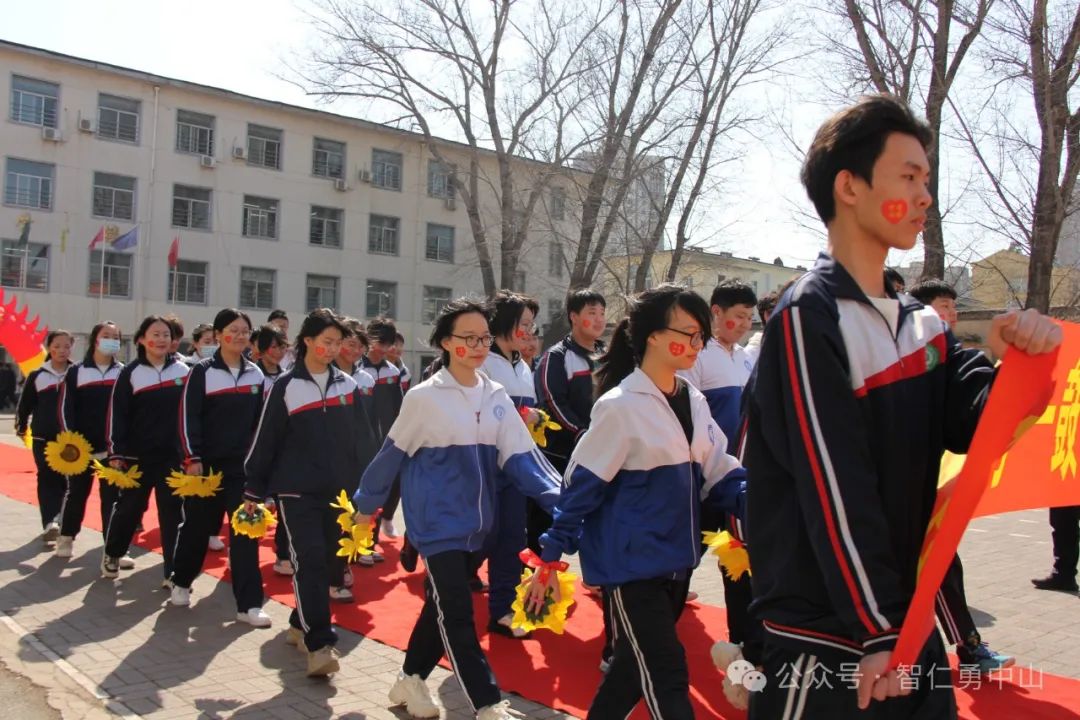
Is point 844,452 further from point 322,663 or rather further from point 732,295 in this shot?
point 732,295

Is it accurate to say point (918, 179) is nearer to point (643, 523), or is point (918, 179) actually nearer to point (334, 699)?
point (643, 523)

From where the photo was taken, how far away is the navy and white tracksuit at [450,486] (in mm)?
4293

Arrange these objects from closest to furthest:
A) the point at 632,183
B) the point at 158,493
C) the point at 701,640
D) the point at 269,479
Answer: the point at 269,479 → the point at 701,640 → the point at 158,493 → the point at 632,183

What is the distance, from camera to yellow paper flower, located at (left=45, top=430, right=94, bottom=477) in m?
8.42

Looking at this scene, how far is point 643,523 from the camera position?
3.56m

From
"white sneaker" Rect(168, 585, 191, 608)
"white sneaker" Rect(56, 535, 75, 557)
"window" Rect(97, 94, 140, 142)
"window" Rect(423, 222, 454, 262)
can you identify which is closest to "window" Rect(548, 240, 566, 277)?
"window" Rect(423, 222, 454, 262)

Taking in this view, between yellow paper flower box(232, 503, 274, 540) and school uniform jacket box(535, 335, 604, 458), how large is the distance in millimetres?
2149

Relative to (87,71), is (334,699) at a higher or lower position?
lower

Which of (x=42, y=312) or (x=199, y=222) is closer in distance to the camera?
(x=42, y=312)

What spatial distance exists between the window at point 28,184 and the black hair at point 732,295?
2996cm

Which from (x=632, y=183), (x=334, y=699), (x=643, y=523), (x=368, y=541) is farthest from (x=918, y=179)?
(x=632, y=183)

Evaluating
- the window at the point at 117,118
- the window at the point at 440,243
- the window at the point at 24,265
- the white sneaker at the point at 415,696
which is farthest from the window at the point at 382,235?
the white sneaker at the point at 415,696

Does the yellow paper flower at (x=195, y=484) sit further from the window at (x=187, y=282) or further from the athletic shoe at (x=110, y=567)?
the window at (x=187, y=282)

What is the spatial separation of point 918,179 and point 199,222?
34299 mm
